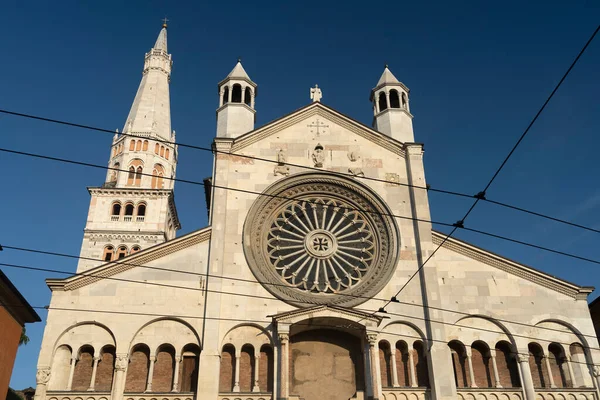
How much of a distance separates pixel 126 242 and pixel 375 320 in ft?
99.3

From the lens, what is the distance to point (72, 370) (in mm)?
17859

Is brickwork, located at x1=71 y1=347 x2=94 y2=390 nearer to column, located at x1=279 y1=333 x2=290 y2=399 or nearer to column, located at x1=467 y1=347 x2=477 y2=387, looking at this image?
column, located at x1=279 y1=333 x2=290 y2=399

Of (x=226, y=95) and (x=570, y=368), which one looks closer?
(x=570, y=368)

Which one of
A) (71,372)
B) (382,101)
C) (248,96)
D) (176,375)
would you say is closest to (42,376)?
(71,372)

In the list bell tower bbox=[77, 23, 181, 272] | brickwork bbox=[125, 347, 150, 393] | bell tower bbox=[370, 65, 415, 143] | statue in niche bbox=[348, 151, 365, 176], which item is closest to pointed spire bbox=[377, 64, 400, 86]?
bell tower bbox=[370, 65, 415, 143]

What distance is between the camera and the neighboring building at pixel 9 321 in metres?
17.8

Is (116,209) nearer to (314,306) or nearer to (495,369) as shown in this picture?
(314,306)

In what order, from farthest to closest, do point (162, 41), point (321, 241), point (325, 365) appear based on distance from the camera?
point (162, 41) < point (321, 241) < point (325, 365)

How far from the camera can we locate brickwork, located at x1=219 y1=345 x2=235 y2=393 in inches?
722

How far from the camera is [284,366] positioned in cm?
1786

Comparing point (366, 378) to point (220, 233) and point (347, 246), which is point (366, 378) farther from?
point (220, 233)

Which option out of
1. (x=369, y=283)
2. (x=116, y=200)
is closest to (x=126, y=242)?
(x=116, y=200)

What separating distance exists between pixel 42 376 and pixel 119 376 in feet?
7.48

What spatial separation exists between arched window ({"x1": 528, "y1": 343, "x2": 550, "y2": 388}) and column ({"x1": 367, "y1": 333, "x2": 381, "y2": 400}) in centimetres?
551
